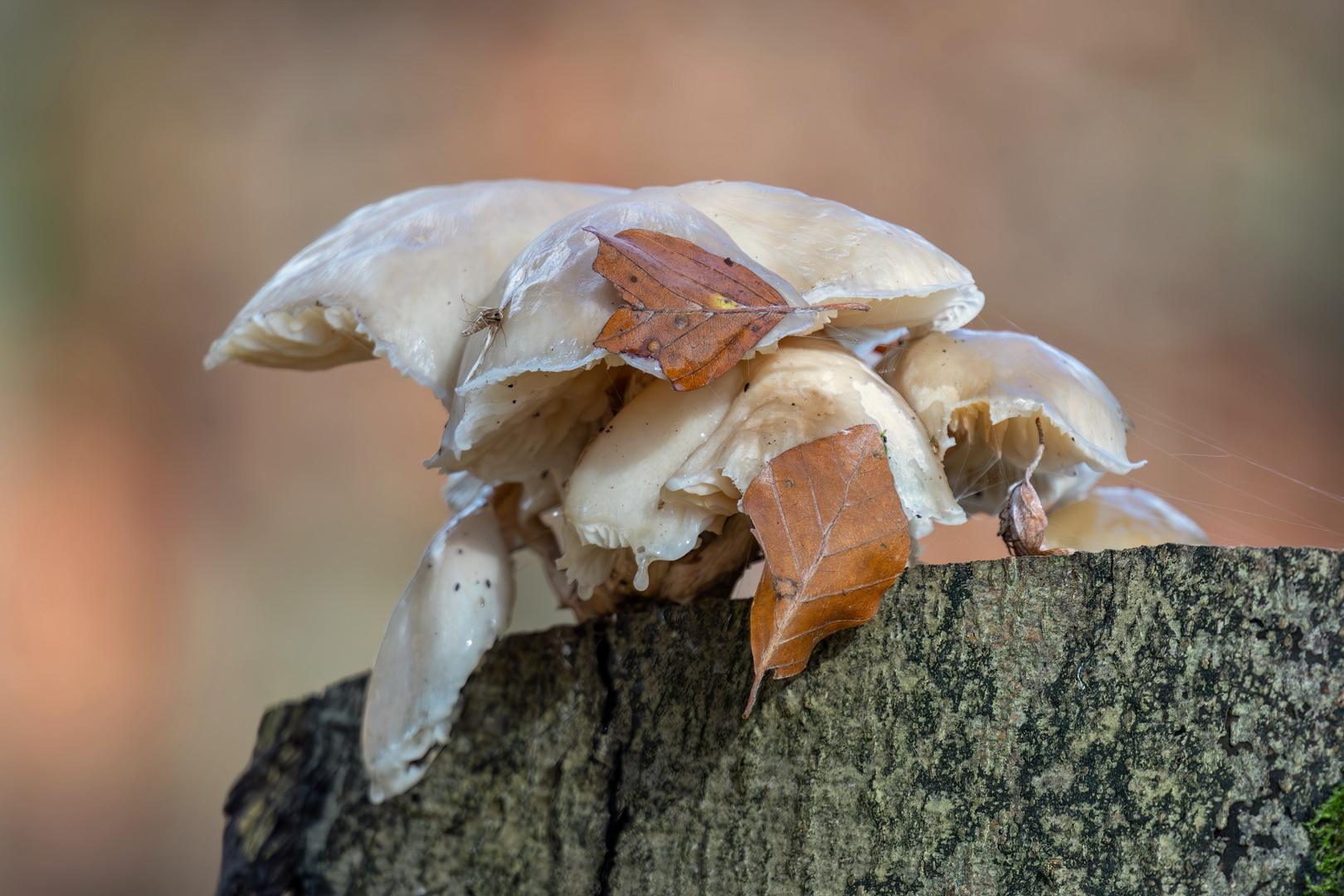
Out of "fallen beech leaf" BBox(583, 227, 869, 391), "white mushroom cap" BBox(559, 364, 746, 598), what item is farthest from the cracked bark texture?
"fallen beech leaf" BBox(583, 227, 869, 391)

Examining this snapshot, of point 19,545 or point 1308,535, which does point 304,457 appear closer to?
point 19,545

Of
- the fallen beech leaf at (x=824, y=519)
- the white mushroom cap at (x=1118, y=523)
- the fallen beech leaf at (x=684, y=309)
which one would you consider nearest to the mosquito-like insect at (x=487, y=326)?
the fallen beech leaf at (x=684, y=309)

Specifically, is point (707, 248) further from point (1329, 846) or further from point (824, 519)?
point (1329, 846)

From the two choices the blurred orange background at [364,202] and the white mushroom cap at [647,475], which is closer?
the white mushroom cap at [647,475]

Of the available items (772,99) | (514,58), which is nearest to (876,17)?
(772,99)

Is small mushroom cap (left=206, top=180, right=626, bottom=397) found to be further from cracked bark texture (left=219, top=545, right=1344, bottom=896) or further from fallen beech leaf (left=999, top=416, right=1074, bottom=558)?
fallen beech leaf (left=999, top=416, right=1074, bottom=558)

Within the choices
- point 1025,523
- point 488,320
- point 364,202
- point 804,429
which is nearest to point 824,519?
point 804,429

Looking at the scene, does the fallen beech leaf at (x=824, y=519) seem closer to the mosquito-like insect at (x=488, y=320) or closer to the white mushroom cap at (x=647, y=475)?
the white mushroom cap at (x=647, y=475)
